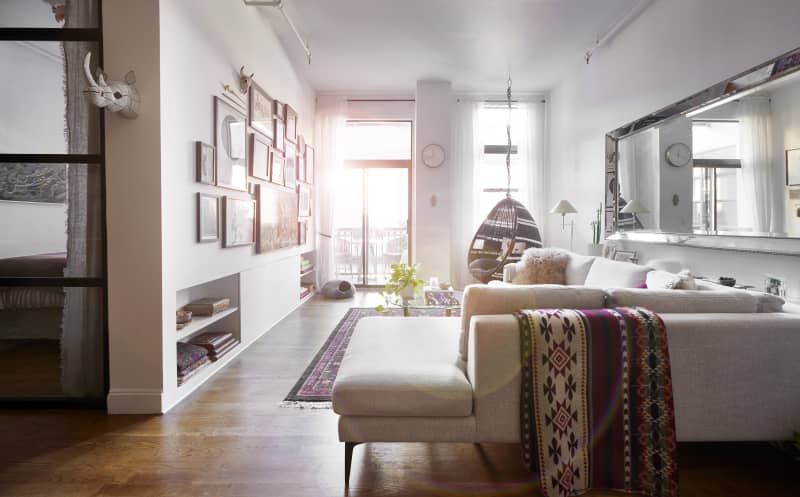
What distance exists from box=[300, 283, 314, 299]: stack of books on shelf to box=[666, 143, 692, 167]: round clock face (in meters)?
4.43

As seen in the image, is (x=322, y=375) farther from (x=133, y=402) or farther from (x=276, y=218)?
(x=276, y=218)

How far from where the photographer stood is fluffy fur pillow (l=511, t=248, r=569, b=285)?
A: 414cm

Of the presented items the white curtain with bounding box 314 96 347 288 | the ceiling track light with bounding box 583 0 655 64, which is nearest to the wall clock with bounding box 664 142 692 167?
the ceiling track light with bounding box 583 0 655 64

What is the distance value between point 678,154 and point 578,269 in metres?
1.25

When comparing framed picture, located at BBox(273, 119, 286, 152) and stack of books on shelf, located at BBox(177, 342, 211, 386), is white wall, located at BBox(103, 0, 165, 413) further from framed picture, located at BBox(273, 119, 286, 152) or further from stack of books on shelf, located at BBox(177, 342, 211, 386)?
framed picture, located at BBox(273, 119, 286, 152)

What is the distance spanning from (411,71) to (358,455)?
5.18 m

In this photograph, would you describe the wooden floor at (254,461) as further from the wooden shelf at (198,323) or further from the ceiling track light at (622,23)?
the ceiling track light at (622,23)

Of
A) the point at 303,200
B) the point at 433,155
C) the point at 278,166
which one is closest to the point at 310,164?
the point at 303,200

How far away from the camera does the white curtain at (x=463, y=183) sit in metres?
6.69

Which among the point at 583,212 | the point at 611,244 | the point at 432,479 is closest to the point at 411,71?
the point at 583,212

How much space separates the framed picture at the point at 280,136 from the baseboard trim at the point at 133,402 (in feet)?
9.26

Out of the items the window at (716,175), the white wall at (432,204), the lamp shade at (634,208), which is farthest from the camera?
the white wall at (432,204)

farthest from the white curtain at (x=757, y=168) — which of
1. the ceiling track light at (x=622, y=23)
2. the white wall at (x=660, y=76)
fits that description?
the ceiling track light at (x=622, y=23)

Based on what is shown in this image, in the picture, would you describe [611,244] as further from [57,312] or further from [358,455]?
[57,312]
